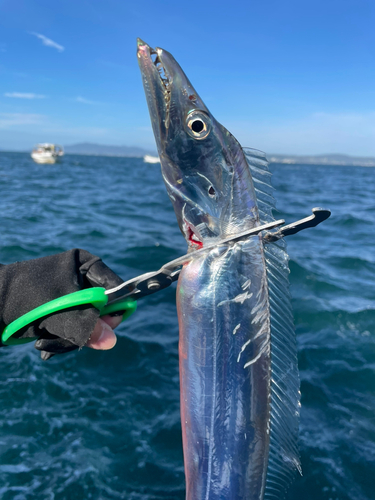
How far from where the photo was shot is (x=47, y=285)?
2008 millimetres

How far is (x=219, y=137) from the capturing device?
5.17 feet

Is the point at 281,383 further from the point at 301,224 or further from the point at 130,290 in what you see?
the point at 130,290

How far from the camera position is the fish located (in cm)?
148

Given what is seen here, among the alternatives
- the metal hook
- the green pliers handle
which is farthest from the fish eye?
the green pliers handle

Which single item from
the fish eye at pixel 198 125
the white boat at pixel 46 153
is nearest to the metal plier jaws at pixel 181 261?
the fish eye at pixel 198 125

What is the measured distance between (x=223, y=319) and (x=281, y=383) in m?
0.40

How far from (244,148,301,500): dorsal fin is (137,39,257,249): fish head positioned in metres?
0.15

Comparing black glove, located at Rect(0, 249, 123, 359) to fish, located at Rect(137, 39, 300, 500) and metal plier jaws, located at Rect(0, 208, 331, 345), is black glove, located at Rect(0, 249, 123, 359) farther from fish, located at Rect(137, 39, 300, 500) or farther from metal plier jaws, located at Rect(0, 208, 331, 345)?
fish, located at Rect(137, 39, 300, 500)

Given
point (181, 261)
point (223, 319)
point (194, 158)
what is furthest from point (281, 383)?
point (194, 158)

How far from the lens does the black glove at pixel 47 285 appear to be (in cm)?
188

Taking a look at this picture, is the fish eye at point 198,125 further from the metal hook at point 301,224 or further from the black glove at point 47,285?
the black glove at point 47,285

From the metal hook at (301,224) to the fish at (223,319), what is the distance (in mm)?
49

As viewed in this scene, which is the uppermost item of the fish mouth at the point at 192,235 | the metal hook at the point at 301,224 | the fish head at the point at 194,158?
the fish head at the point at 194,158

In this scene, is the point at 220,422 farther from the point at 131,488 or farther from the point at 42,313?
the point at 131,488
